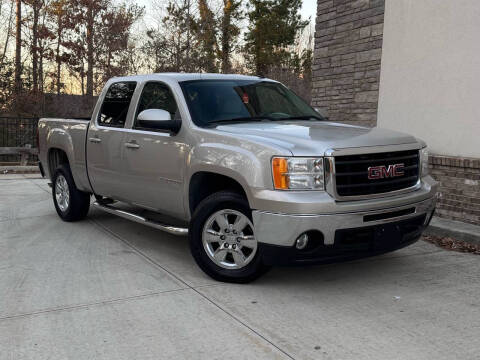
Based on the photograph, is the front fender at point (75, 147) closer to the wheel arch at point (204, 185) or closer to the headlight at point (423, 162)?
the wheel arch at point (204, 185)

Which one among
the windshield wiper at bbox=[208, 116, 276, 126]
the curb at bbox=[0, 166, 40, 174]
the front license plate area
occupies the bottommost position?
the curb at bbox=[0, 166, 40, 174]

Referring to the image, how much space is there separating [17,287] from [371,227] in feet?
10.2

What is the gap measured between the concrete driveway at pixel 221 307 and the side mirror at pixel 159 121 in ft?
4.60

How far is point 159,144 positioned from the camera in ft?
17.6

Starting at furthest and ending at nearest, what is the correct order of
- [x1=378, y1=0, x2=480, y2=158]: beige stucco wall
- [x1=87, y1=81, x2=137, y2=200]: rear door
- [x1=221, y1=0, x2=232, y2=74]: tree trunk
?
[x1=221, y1=0, x2=232, y2=74]: tree trunk
[x1=378, y1=0, x2=480, y2=158]: beige stucco wall
[x1=87, y1=81, x2=137, y2=200]: rear door

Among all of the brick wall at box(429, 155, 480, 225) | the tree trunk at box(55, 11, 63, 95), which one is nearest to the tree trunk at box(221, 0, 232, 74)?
the tree trunk at box(55, 11, 63, 95)

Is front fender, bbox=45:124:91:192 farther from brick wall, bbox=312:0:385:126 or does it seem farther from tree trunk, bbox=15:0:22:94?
tree trunk, bbox=15:0:22:94

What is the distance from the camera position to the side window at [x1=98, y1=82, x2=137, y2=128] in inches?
243

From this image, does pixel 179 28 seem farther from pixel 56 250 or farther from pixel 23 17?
pixel 56 250

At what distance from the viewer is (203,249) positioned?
477 centimetres

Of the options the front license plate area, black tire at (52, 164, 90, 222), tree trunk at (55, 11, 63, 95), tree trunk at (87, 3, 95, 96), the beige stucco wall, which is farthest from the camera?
tree trunk at (87, 3, 95, 96)

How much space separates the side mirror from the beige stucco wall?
4168mm

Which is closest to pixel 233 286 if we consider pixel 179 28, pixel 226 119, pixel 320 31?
pixel 226 119

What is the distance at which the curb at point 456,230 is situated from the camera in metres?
6.23
